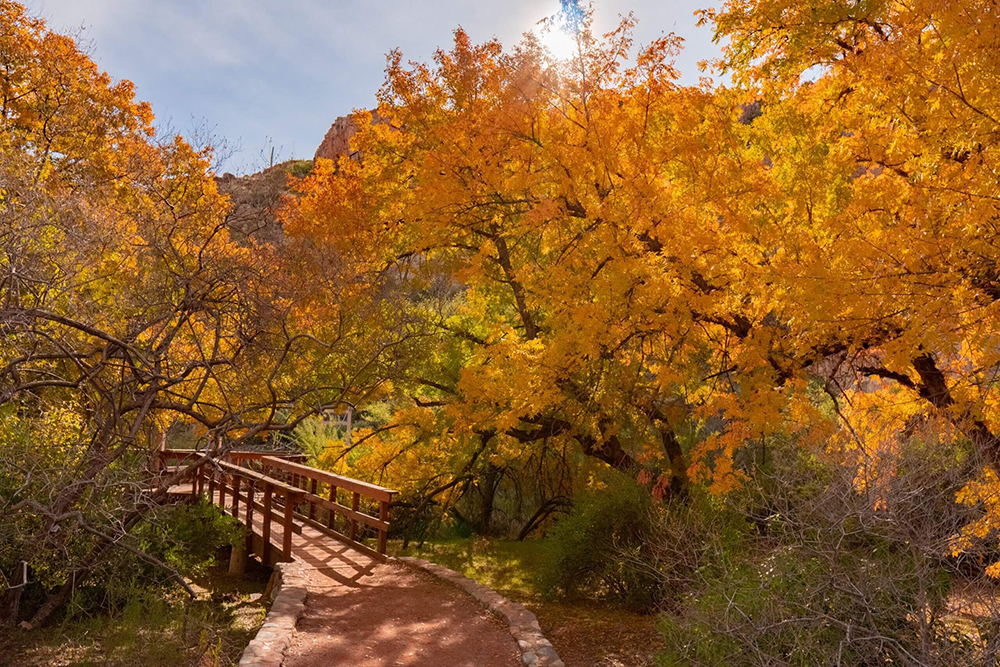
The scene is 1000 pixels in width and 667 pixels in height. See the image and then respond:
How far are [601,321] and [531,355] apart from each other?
154 cm

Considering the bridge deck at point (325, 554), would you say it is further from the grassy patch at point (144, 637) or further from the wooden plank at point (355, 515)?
the grassy patch at point (144, 637)

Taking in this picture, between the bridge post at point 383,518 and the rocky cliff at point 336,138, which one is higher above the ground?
the rocky cliff at point 336,138

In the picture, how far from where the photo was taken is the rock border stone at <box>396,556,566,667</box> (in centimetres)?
623

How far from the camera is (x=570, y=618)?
778 cm

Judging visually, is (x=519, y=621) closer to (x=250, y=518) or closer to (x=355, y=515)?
(x=355, y=515)

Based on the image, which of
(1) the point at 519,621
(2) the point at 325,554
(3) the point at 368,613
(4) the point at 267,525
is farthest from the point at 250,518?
(1) the point at 519,621

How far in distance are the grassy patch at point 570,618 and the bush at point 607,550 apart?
0.56 feet

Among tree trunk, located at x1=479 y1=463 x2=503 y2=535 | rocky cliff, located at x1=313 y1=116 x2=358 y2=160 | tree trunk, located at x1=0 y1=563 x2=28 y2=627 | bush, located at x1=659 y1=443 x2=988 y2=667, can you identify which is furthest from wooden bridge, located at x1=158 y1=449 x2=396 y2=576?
rocky cliff, located at x1=313 y1=116 x2=358 y2=160

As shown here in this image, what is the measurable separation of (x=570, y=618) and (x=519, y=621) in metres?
0.77

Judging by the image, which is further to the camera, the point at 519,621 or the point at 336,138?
the point at 336,138

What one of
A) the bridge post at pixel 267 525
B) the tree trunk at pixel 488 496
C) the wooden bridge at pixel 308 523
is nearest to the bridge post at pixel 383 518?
the wooden bridge at pixel 308 523

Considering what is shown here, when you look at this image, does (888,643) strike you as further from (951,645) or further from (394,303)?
(394,303)

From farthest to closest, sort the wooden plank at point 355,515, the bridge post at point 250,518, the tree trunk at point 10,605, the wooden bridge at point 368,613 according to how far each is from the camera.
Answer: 1. the bridge post at point 250,518
2. the wooden plank at point 355,515
3. the tree trunk at point 10,605
4. the wooden bridge at point 368,613

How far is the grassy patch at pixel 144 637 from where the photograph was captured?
641 cm
